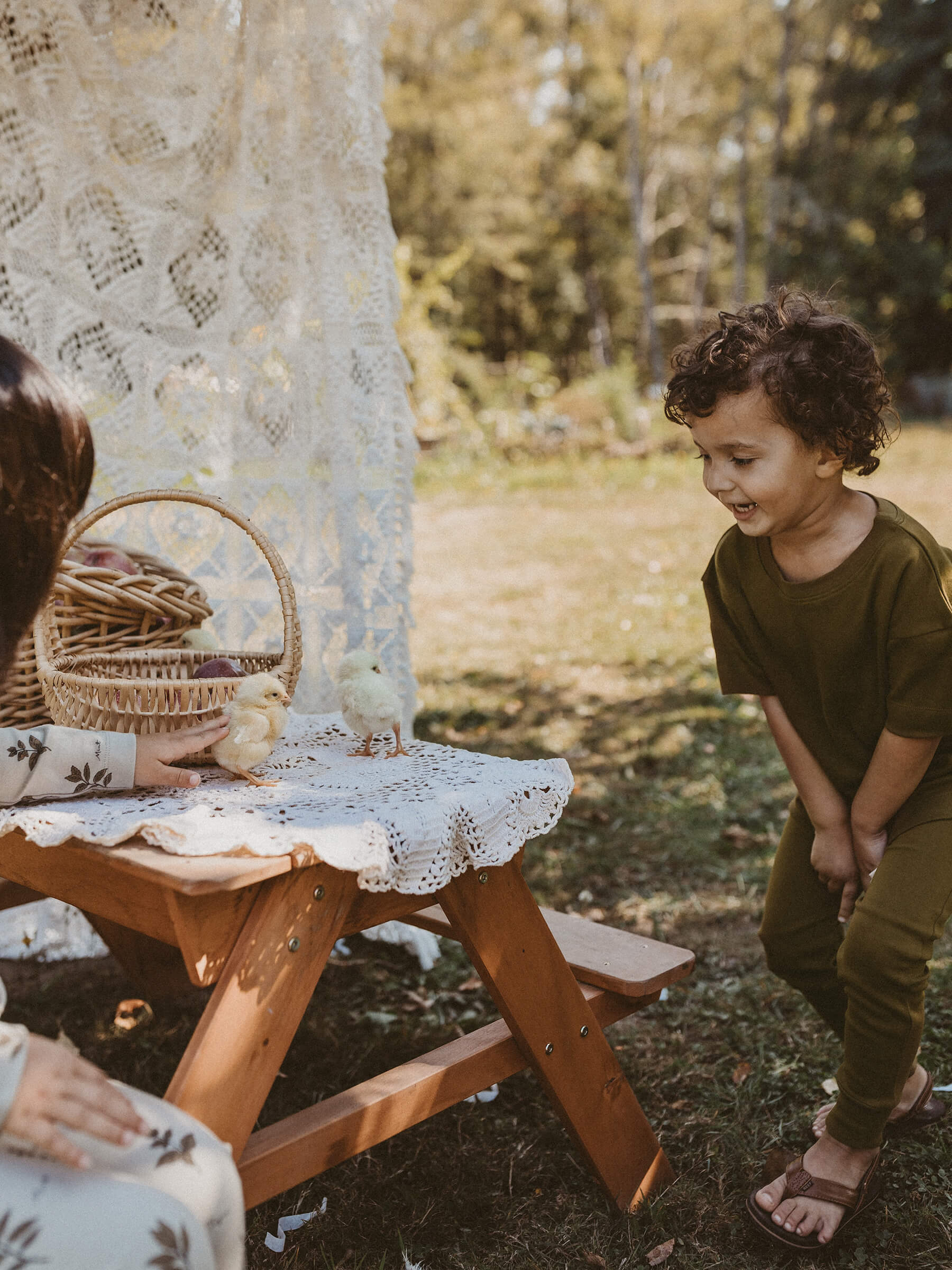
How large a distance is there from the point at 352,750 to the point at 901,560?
Answer: 1.03 metres

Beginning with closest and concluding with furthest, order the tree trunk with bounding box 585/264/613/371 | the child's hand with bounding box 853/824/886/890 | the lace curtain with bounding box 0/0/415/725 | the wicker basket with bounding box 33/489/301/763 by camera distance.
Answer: the wicker basket with bounding box 33/489/301/763 → the child's hand with bounding box 853/824/886/890 → the lace curtain with bounding box 0/0/415/725 → the tree trunk with bounding box 585/264/613/371

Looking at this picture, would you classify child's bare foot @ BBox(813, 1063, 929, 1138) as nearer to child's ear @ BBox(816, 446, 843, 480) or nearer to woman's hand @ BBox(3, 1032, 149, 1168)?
child's ear @ BBox(816, 446, 843, 480)

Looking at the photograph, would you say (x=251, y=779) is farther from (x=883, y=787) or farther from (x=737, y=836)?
(x=737, y=836)

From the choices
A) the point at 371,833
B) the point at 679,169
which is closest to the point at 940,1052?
the point at 371,833

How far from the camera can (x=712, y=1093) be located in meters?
2.38

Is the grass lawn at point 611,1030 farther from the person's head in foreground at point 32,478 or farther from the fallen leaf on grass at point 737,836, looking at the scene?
the person's head in foreground at point 32,478

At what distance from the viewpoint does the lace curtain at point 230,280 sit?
2.63m

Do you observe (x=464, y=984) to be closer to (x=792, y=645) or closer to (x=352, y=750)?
(x=352, y=750)

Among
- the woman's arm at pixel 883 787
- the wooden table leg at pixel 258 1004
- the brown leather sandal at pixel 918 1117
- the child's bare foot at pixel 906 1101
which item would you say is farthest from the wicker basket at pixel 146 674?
the brown leather sandal at pixel 918 1117

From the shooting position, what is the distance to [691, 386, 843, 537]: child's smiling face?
73.4 inches

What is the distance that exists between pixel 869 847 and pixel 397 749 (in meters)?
0.89

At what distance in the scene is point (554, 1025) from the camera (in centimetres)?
180

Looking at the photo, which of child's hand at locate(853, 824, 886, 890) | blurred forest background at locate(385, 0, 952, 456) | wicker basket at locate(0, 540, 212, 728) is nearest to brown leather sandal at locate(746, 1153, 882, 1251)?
child's hand at locate(853, 824, 886, 890)

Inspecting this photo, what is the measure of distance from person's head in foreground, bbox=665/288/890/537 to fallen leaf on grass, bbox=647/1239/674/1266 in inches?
50.3
